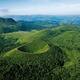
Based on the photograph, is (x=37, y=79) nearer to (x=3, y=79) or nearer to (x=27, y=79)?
(x=27, y=79)

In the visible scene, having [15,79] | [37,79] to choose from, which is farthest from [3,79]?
[37,79]

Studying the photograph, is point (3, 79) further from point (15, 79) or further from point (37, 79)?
point (37, 79)

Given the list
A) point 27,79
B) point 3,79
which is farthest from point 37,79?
point 3,79
